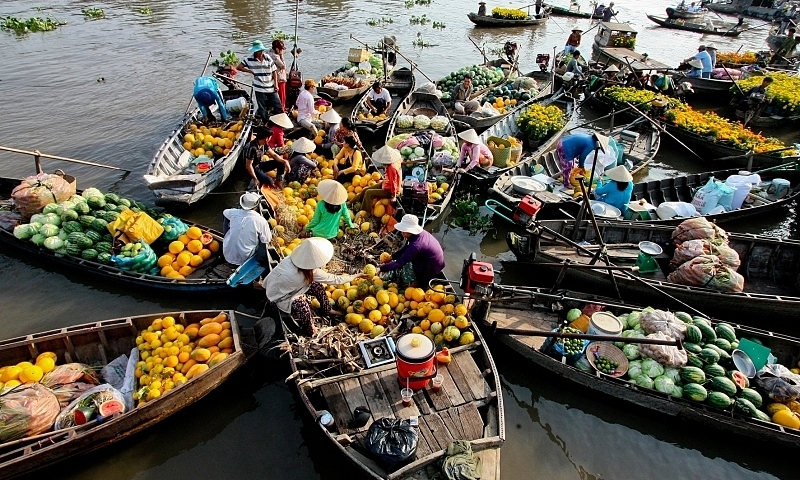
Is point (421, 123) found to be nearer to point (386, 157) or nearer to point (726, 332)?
point (386, 157)

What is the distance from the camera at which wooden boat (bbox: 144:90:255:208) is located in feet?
37.8

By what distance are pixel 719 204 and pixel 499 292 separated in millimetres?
7729

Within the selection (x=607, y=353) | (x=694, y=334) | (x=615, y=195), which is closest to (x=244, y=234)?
(x=607, y=353)

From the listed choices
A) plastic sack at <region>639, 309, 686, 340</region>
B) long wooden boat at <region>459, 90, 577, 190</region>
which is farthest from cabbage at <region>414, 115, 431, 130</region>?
plastic sack at <region>639, 309, 686, 340</region>

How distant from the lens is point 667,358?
24.9 feet

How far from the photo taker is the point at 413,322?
819 centimetres

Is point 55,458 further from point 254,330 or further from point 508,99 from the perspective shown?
point 508,99

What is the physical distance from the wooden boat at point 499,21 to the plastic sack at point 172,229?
1280 inches

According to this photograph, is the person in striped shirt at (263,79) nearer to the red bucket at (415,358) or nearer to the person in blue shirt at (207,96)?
the person in blue shirt at (207,96)

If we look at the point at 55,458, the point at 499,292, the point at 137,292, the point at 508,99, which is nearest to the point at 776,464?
the point at 499,292

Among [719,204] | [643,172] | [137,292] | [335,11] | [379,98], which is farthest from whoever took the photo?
[335,11]

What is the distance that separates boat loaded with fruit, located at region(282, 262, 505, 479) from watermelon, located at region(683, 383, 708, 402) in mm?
3112

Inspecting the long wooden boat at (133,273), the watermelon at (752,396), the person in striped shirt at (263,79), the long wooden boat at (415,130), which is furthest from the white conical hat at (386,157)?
the watermelon at (752,396)

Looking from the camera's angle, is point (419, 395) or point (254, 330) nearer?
point (419, 395)
